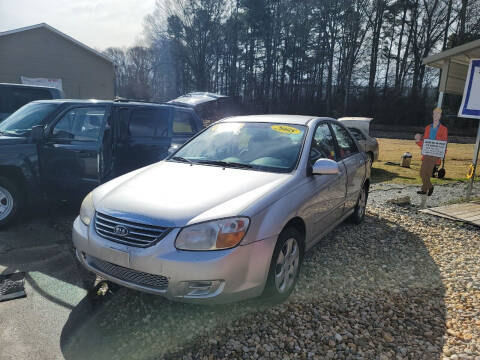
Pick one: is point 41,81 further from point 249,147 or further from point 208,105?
point 249,147

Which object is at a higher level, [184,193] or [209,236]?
[184,193]

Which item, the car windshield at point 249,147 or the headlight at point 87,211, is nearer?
the headlight at point 87,211

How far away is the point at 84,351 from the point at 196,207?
1.31 metres

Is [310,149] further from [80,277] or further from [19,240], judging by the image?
[19,240]

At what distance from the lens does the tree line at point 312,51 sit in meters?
31.5

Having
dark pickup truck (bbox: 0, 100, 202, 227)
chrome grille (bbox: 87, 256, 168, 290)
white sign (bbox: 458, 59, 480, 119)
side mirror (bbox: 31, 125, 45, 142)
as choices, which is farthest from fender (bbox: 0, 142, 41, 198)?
white sign (bbox: 458, 59, 480, 119)

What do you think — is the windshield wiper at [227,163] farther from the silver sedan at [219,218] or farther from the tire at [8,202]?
the tire at [8,202]

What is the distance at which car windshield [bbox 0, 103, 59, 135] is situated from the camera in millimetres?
4875

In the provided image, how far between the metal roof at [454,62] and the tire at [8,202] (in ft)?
24.6

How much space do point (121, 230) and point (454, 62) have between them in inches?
300

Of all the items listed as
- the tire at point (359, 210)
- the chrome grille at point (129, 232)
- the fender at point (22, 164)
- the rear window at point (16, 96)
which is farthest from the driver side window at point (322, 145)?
the rear window at point (16, 96)

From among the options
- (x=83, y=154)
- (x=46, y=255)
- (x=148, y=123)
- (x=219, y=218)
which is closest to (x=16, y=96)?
(x=148, y=123)

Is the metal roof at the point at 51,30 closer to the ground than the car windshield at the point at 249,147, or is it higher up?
higher up

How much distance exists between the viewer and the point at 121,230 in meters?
2.53
